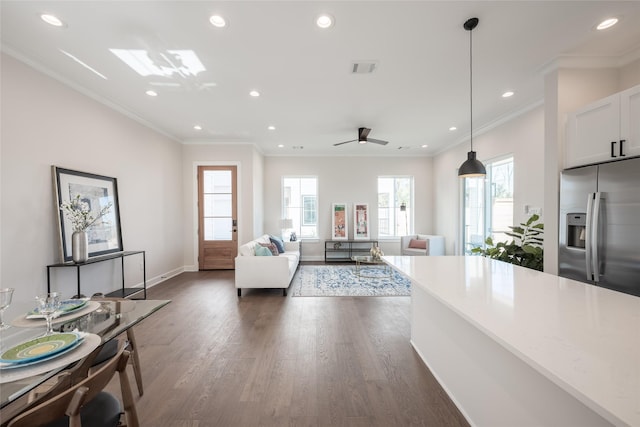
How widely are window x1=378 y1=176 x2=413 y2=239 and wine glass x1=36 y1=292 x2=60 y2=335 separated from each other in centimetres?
657

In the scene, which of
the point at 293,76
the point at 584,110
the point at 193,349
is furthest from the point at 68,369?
the point at 584,110

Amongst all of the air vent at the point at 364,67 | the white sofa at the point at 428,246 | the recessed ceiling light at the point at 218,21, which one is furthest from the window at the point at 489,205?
the recessed ceiling light at the point at 218,21

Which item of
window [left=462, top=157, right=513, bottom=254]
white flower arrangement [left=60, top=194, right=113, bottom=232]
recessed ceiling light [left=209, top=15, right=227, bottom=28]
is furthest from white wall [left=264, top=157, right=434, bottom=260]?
recessed ceiling light [left=209, top=15, right=227, bottom=28]

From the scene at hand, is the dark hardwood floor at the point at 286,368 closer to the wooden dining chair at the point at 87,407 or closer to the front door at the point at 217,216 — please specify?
the wooden dining chair at the point at 87,407

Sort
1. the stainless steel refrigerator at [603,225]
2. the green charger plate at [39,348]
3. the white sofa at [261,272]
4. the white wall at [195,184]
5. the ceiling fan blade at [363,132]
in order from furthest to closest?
the white wall at [195,184], the ceiling fan blade at [363,132], the white sofa at [261,272], the stainless steel refrigerator at [603,225], the green charger plate at [39,348]

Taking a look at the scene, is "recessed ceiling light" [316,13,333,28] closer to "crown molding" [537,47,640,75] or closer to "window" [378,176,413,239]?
"crown molding" [537,47,640,75]

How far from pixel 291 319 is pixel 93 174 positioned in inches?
127

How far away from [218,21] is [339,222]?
17.8 ft

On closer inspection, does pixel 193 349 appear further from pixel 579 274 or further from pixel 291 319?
pixel 579 274

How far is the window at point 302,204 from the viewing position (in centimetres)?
719

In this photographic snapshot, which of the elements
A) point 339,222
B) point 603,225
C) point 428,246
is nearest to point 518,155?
point 603,225

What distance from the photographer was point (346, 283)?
15.8 feet

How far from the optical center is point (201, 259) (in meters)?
5.86

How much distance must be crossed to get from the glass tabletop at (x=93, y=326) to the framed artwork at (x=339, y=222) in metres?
5.54
